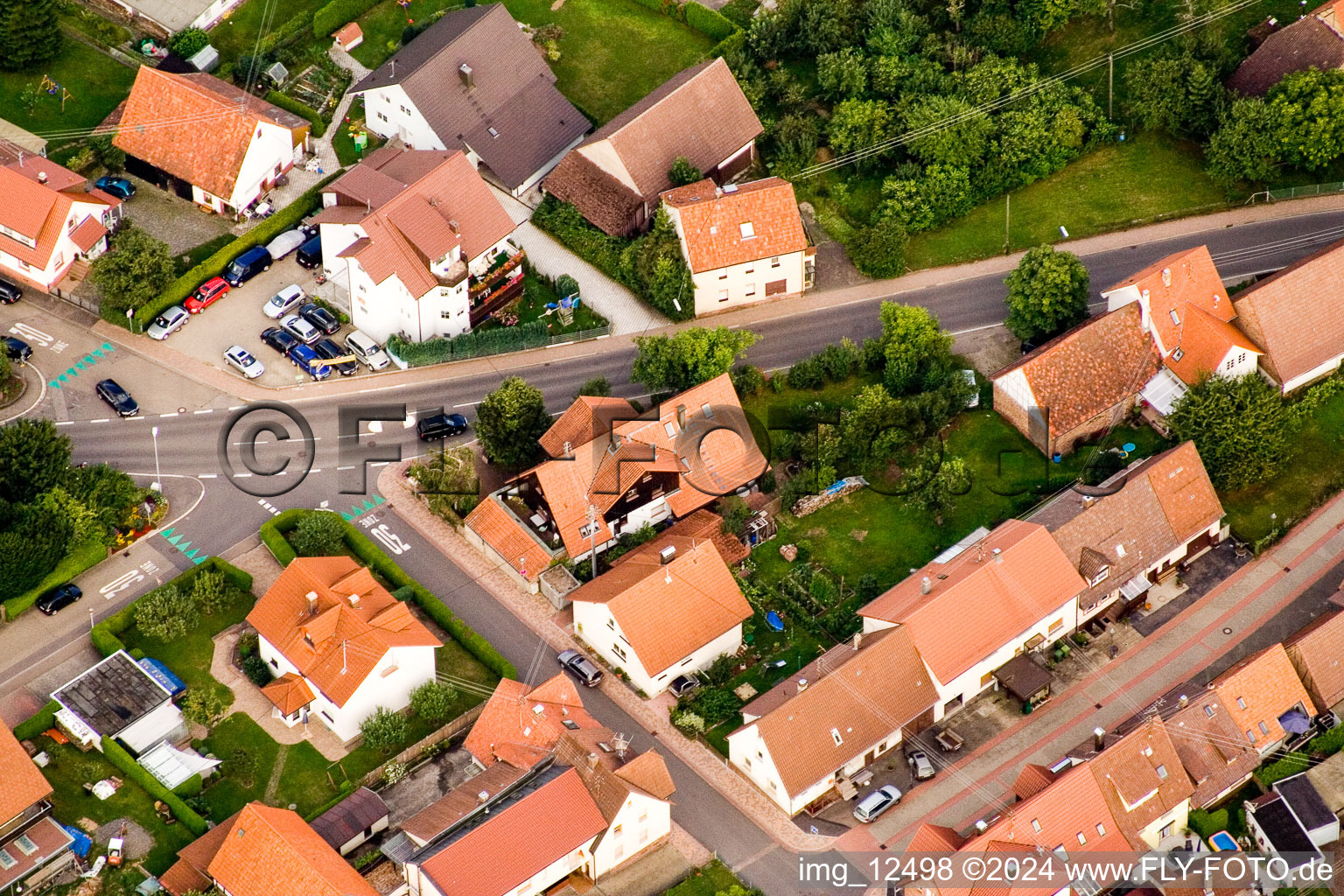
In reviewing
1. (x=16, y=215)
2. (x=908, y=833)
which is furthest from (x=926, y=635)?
(x=16, y=215)

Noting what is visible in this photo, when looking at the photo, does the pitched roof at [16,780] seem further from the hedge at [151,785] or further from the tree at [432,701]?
the tree at [432,701]

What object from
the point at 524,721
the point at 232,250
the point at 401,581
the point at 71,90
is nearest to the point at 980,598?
the point at 524,721

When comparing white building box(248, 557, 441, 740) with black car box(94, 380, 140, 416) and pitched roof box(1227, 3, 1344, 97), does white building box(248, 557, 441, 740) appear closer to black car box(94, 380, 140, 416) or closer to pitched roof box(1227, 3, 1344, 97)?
black car box(94, 380, 140, 416)

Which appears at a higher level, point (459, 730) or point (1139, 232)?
point (1139, 232)

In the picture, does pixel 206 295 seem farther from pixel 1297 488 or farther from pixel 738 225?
→ pixel 1297 488

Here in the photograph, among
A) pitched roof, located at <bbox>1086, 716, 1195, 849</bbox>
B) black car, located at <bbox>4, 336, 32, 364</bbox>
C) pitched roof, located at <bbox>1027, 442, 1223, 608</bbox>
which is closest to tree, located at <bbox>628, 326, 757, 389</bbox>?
pitched roof, located at <bbox>1027, 442, 1223, 608</bbox>

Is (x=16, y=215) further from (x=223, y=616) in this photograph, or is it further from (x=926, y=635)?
(x=926, y=635)
